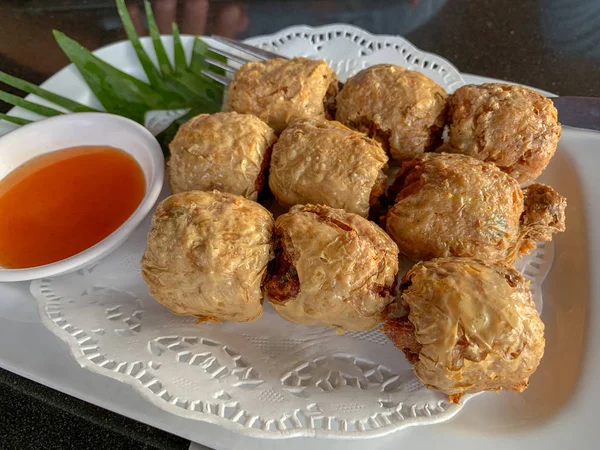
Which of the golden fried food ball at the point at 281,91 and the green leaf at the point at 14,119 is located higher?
the golden fried food ball at the point at 281,91

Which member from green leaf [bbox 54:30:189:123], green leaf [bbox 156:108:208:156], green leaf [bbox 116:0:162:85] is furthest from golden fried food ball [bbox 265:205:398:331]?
green leaf [bbox 116:0:162:85]

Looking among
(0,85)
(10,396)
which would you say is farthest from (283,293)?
(0,85)

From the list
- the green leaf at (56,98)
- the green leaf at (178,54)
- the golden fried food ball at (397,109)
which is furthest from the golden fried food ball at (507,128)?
the green leaf at (56,98)

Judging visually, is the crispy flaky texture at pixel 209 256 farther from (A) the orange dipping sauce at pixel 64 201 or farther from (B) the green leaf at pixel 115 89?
(B) the green leaf at pixel 115 89

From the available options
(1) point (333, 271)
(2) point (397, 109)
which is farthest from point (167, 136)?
(1) point (333, 271)

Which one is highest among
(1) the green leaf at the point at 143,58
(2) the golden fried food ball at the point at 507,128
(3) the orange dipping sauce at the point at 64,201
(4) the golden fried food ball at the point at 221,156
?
(2) the golden fried food ball at the point at 507,128
